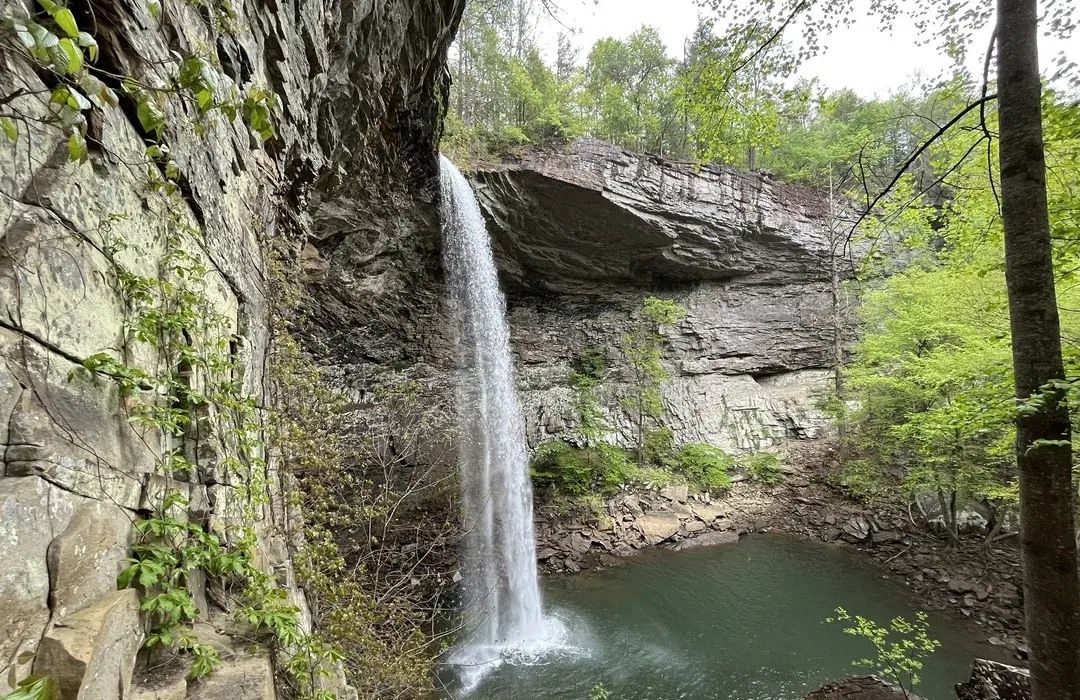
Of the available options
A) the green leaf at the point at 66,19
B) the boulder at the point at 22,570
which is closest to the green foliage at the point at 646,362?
the boulder at the point at 22,570

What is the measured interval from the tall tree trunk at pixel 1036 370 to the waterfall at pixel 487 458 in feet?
22.2

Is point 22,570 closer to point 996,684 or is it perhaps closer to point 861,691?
point 861,691

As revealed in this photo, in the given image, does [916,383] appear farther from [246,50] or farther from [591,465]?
[246,50]

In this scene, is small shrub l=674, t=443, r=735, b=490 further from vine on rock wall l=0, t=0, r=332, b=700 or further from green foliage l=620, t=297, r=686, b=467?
vine on rock wall l=0, t=0, r=332, b=700

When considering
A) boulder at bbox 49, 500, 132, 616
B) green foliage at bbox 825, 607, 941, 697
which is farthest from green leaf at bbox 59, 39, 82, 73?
green foliage at bbox 825, 607, 941, 697

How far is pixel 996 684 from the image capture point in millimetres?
5176

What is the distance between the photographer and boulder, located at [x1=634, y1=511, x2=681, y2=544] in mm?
12766

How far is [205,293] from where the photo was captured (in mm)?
2789

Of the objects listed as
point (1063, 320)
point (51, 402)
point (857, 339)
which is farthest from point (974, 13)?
point (857, 339)

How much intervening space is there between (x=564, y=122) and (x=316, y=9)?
10.0 m

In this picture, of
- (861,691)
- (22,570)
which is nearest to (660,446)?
(861,691)

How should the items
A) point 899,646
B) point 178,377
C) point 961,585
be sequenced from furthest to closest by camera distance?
point 961,585 < point 899,646 < point 178,377

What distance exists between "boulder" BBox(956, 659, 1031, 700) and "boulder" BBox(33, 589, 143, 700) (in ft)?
24.9

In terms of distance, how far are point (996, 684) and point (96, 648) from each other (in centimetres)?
798
